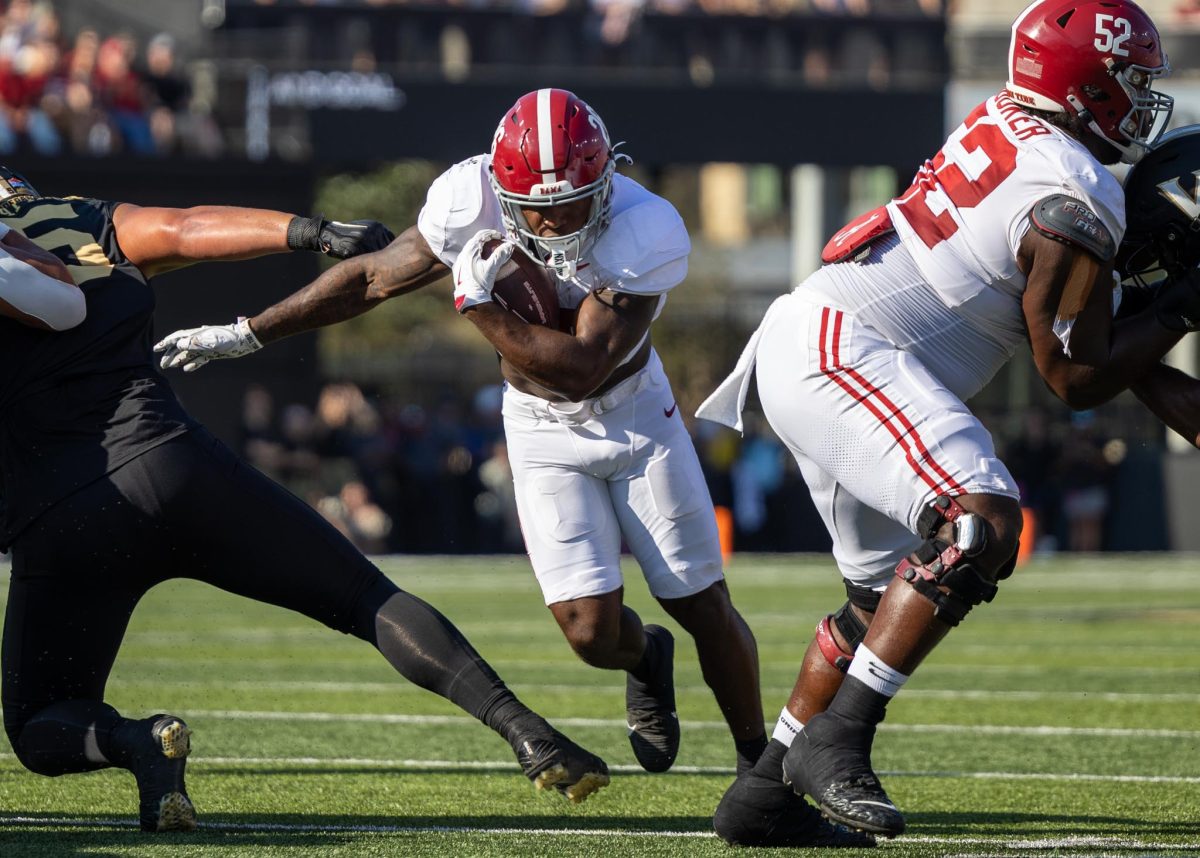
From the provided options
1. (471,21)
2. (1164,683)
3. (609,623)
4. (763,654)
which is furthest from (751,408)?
(609,623)

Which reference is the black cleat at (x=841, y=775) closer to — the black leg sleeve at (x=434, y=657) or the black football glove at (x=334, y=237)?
the black leg sleeve at (x=434, y=657)

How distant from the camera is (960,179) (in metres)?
4.11

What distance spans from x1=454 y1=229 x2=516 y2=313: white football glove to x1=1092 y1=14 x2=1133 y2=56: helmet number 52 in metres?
1.43

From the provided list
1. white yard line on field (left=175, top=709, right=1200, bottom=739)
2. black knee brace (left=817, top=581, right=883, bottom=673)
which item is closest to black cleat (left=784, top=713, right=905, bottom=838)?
black knee brace (left=817, top=581, right=883, bottom=673)

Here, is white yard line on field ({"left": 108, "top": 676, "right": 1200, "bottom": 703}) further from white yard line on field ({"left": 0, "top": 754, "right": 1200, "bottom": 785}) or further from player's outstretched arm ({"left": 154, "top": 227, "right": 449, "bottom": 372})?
player's outstretched arm ({"left": 154, "top": 227, "right": 449, "bottom": 372})

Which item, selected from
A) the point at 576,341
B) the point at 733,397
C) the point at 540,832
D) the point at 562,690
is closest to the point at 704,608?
the point at 733,397

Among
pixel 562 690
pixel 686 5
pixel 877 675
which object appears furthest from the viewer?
pixel 686 5

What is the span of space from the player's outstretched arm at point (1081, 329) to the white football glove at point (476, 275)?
1211 millimetres

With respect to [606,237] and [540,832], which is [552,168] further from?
[540,832]

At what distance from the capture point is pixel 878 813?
3820 millimetres

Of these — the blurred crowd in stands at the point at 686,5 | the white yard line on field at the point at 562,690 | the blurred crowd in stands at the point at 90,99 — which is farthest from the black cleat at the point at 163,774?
the blurred crowd in stands at the point at 686,5

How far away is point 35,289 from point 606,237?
4.53 ft

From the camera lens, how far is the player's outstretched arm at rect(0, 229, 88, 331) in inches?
163

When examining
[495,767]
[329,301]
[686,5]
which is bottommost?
[686,5]
